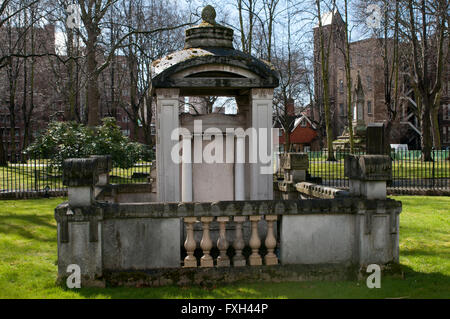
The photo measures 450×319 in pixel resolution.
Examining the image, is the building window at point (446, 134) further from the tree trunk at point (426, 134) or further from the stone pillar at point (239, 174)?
the stone pillar at point (239, 174)

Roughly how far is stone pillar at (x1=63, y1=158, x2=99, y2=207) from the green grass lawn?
3.69 ft

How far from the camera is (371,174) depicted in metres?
5.95

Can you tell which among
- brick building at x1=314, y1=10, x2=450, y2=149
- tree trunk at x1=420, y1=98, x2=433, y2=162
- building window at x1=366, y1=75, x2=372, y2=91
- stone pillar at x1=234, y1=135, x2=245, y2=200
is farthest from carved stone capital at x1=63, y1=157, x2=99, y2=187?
building window at x1=366, y1=75, x2=372, y2=91

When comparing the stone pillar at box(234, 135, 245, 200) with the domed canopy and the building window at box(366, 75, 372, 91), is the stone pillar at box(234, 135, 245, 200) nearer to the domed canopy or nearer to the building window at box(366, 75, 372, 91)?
the domed canopy

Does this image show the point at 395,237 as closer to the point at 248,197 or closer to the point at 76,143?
the point at 248,197

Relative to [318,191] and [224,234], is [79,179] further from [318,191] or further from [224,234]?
[318,191]

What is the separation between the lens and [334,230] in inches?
241

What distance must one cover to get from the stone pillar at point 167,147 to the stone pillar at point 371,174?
117 inches

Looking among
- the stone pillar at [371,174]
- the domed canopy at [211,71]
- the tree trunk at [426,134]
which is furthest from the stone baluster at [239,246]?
the tree trunk at [426,134]

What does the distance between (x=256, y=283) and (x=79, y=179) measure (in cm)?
265

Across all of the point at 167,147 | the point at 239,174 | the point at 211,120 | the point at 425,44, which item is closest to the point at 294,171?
the point at 239,174

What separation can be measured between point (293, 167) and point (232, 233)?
357 centimetres

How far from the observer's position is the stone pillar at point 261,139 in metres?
7.91
